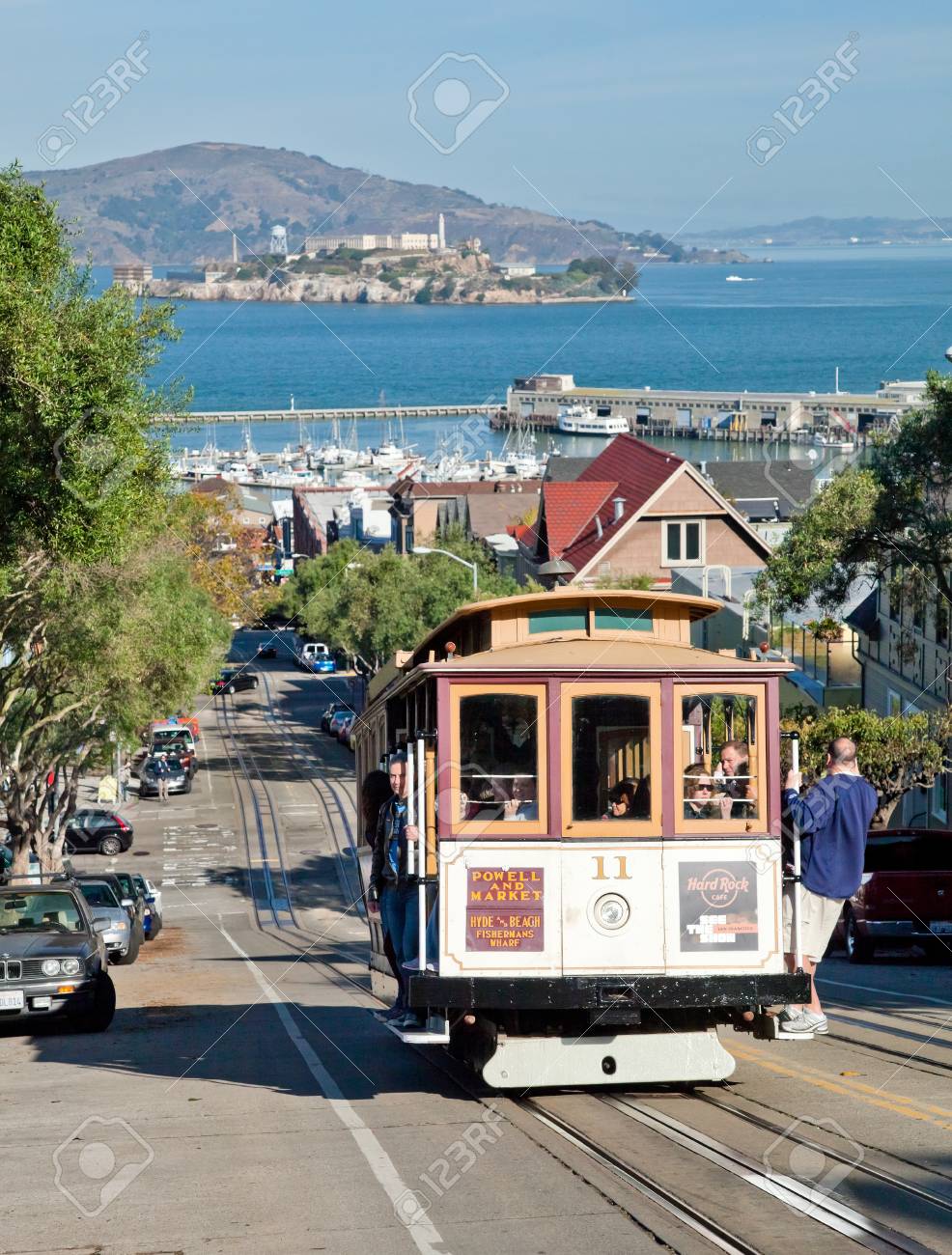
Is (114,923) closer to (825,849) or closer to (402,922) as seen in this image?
(402,922)

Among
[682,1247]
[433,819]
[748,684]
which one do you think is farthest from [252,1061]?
[682,1247]

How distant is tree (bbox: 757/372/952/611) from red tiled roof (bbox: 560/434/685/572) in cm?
3262

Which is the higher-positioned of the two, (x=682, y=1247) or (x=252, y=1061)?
(x=682, y=1247)

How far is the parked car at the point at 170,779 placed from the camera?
201 feet

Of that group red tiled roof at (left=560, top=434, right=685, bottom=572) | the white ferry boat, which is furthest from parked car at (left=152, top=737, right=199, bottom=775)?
the white ferry boat

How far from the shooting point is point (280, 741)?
73.3 meters

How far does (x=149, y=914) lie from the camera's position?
32219 mm

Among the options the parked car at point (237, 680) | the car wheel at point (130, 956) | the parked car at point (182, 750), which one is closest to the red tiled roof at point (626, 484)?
the parked car at point (182, 750)

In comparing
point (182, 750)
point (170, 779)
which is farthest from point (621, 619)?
point (182, 750)

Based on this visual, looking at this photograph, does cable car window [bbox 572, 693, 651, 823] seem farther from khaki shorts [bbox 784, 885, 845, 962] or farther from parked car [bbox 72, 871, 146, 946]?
parked car [bbox 72, 871, 146, 946]

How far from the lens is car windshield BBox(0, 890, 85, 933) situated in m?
17.7

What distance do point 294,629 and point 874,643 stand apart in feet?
208

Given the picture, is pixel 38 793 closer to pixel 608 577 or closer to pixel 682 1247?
pixel 608 577

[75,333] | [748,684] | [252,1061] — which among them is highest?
[75,333]
